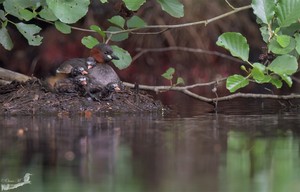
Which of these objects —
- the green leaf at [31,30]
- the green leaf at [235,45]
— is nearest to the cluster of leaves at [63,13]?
the green leaf at [31,30]

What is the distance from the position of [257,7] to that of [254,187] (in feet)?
5.96

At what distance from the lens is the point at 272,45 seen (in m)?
3.85

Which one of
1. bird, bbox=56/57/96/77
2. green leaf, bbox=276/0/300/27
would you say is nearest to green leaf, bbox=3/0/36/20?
bird, bbox=56/57/96/77

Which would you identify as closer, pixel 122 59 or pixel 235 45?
pixel 235 45

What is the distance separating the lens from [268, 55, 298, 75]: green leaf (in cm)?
371

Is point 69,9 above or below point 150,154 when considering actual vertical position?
above

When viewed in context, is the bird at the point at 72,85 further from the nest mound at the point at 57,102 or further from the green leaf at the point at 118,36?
the green leaf at the point at 118,36

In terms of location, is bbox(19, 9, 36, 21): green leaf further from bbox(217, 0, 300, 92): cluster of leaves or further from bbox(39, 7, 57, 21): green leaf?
bbox(217, 0, 300, 92): cluster of leaves

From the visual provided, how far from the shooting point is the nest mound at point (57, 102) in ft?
13.6

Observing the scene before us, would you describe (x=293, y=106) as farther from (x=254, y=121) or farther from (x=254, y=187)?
(x=254, y=187)

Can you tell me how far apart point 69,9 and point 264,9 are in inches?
42.2

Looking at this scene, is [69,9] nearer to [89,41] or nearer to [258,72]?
[89,41]

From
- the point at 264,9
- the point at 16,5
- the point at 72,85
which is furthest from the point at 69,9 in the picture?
the point at 264,9

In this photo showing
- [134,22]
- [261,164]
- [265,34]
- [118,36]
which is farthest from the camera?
[118,36]
